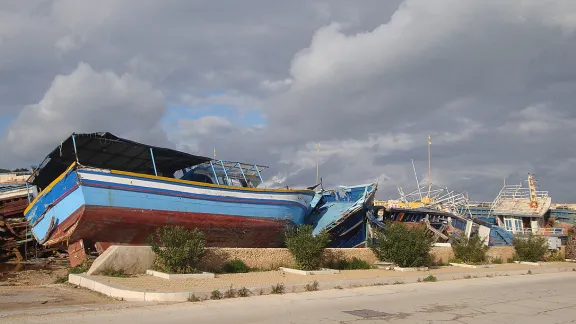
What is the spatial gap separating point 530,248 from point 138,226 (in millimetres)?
19812

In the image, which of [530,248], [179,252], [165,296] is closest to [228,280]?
[179,252]

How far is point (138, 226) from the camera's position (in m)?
17.7

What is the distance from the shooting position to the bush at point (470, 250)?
22047 mm

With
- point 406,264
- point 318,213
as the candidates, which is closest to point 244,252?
point 406,264

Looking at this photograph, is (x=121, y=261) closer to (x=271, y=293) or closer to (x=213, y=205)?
(x=271, y=293)

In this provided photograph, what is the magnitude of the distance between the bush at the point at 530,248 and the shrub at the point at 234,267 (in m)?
17.0

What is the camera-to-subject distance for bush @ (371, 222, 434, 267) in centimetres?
1806

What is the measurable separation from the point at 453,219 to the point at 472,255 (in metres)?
9.45

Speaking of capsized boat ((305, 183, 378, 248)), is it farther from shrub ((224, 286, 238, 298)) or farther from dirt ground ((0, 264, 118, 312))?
dirt ground ((0, 264, 118, 312))

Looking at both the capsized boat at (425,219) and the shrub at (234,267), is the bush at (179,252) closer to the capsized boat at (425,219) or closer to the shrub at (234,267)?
the shrub at (234,267)

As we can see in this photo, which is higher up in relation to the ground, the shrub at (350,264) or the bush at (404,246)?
the bush at (404,246)

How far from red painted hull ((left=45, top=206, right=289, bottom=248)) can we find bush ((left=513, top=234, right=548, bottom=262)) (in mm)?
14015

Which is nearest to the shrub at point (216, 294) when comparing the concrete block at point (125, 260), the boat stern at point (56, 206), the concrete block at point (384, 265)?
the concrete block at point (125, 260)

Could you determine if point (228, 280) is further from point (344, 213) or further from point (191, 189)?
point (344, 213)
